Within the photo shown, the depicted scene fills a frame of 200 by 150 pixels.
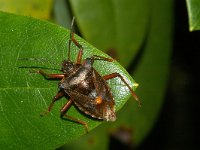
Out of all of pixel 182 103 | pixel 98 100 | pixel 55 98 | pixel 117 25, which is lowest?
pixel 182 103

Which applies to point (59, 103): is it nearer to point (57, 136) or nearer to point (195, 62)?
point (57, 136)

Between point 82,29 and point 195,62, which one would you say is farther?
point 195,62

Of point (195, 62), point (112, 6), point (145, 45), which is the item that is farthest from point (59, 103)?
point (195, 62)

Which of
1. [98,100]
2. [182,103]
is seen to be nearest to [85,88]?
[98,100]

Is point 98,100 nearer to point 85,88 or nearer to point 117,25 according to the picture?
point 85,88

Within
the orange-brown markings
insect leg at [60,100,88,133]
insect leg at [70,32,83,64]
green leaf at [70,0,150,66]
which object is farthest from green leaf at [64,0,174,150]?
insect leg at [70,32,83,64]

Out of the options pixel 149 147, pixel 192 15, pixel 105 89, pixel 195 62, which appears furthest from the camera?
pixel 149 147
